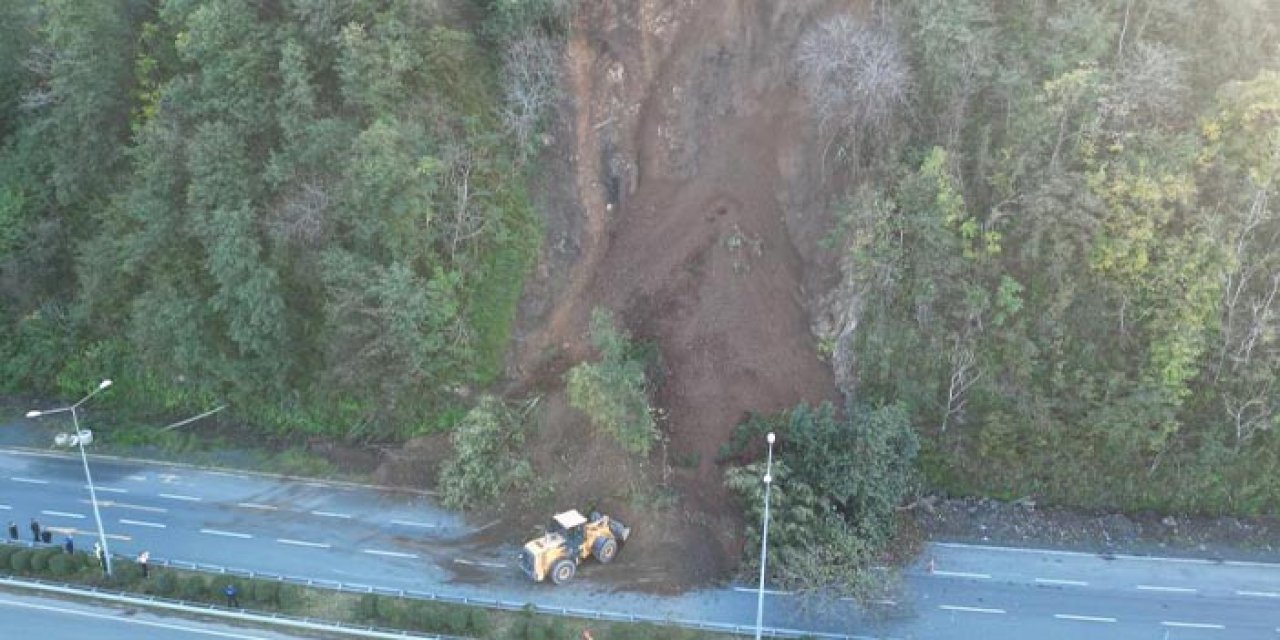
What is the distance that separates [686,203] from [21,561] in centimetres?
2372

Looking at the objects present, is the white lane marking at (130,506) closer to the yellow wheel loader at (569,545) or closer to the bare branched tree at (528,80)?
the yellow wheel loader at (569,545)

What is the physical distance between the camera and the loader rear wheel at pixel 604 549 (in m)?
25.8

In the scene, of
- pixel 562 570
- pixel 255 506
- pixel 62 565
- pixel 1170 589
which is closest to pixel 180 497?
pixel 255 506

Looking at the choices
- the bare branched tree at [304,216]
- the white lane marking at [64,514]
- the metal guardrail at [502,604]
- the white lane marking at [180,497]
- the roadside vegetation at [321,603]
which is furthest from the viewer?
the bare branched tree at [304,216]

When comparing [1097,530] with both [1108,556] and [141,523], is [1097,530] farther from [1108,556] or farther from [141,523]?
[141,523]

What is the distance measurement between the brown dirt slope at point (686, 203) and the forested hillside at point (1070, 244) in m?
Result: 2.33

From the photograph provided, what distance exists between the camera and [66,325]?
117ft

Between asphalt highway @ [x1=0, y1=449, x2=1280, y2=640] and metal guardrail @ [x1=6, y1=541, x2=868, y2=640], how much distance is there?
0.22m

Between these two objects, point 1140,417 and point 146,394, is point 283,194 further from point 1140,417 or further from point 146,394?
point 1140,417

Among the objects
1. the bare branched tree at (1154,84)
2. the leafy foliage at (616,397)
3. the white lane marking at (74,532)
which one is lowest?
the white lane marking at (74,532)

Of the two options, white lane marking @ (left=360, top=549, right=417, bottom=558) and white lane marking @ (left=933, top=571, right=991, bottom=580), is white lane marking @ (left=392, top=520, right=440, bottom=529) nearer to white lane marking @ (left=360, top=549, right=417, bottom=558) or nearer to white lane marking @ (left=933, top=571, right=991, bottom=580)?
white lane marking @ (left=360, top=549, right=417, bottom=558)

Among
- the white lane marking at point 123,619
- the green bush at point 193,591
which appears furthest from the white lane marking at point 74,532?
the green bush at point 193,591

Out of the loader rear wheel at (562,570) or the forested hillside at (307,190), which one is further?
the forested hillside at (307,190)

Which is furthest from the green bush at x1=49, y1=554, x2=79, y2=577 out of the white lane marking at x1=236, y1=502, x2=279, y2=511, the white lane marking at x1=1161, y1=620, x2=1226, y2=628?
the white lane marking at x1=1161, y1=620, x2=1226, y2=628
